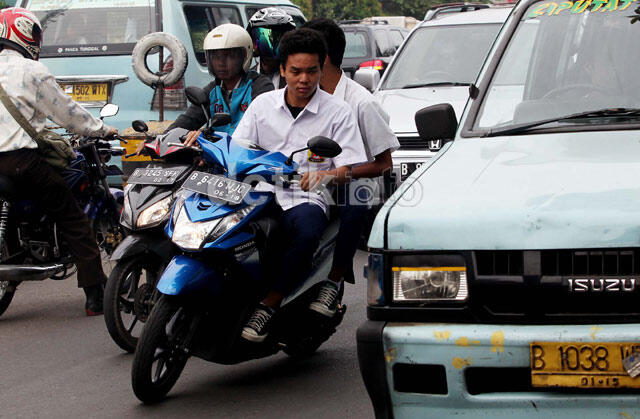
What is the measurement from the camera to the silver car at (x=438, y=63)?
10383 mm

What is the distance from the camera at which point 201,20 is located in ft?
39.4

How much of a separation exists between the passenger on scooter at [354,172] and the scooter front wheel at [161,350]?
0.72 meters

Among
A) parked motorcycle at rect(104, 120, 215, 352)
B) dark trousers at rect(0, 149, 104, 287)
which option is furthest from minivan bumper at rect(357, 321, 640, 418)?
dark trousers at rect(0, 149, 104, 287)

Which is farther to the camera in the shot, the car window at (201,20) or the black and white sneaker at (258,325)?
the car window at (201,20)

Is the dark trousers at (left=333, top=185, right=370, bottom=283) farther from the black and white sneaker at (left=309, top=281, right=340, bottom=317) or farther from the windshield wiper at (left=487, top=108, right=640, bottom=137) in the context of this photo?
the windshield wiper at (left=487, top=108, right=640, bottom=137)

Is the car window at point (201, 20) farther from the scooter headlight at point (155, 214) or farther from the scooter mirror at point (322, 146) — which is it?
the scooter mirror at point (322, 146)

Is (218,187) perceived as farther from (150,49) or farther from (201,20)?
(201,20)

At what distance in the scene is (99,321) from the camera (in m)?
7.21

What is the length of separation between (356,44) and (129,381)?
17.2 m

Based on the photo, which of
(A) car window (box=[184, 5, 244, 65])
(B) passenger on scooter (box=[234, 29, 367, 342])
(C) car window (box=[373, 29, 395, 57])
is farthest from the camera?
(C) car window (box=[373, 29, 395, 57])

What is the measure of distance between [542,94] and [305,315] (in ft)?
5.25

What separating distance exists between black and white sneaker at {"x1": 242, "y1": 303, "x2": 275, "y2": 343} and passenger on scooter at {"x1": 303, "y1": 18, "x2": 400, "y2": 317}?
0.34 metres

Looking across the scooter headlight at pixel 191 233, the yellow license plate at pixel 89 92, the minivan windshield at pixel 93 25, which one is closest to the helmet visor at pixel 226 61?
the scooter headlight at pixel 191 233

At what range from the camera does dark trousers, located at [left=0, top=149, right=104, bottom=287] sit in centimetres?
694
